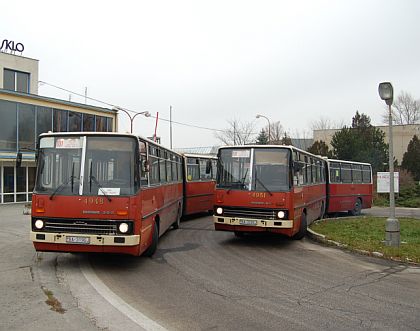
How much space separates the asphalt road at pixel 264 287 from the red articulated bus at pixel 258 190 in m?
0.72

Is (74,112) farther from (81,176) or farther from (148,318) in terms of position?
(148,318)

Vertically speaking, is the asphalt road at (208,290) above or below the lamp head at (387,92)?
below

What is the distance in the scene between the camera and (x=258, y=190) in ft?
39.6

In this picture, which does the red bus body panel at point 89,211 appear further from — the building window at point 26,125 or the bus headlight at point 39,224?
the building window at point 26,125

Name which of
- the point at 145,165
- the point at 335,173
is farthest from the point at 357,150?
the point at 145,165

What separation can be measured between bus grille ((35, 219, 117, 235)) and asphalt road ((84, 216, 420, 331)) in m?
0.85

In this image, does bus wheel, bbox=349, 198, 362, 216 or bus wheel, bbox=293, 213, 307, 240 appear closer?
bus wheel, bbox=293, 213, 307, 240

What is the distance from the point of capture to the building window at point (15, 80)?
120 feet

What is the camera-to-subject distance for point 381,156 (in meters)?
45.7

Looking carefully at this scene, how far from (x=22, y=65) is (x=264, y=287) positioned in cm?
3545

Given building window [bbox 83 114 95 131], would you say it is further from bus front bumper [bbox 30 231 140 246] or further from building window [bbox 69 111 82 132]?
bus front bumper [bbox 30 231 140 246]

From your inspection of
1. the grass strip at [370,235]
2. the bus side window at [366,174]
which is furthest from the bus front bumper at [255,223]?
the bus side window at [366,174]

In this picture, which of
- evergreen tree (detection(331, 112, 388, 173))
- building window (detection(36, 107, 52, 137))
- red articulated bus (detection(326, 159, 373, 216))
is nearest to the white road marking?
red articulated bus (detection(326, 159, 373, 216))

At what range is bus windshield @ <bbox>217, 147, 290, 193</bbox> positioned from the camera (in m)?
12.2
